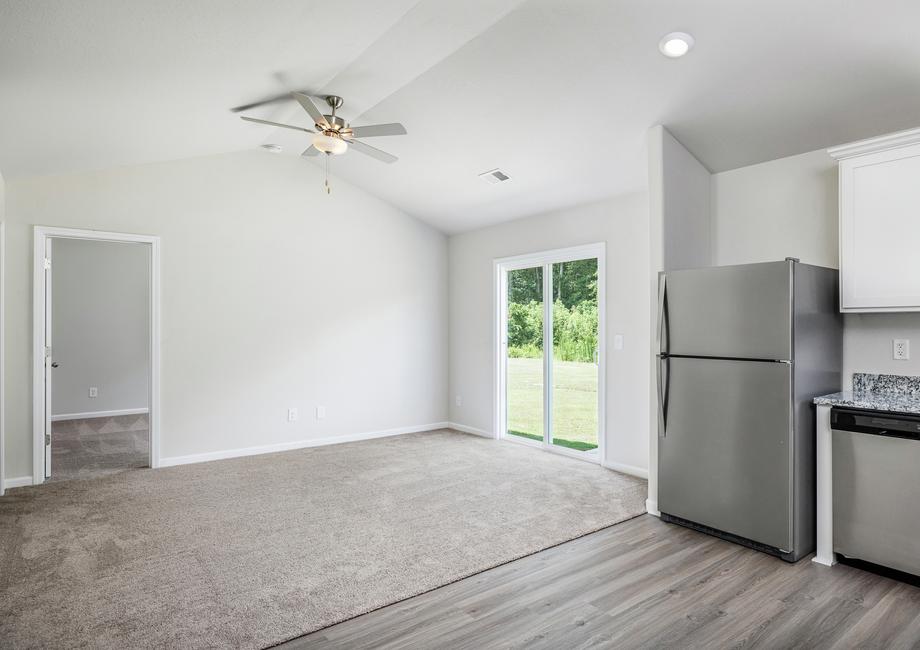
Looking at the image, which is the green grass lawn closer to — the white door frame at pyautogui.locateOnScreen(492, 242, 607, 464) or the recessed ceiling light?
the white door frame at pyautogui.locateOnScreen(492, 242, 607, 464)

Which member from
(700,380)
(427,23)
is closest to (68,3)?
(427,23)

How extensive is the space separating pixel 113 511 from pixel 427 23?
3802 mm

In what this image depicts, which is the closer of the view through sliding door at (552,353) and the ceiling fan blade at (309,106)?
the ceiling fan blade at (309,106)

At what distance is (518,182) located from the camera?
194 inches

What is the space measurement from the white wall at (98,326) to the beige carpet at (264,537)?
3.68 m

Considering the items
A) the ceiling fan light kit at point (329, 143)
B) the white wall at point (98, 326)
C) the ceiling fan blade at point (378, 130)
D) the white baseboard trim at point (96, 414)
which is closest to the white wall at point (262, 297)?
the ceiling fan light kit at point (329, 143)

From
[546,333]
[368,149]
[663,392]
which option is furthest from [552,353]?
[368,149]

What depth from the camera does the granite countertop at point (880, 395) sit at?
272cm

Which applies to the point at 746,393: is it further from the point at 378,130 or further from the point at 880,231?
the point at 378,130

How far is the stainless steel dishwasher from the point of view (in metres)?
2.60

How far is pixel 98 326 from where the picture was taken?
7.50m

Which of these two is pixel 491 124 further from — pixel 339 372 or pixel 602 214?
pixel 339 372

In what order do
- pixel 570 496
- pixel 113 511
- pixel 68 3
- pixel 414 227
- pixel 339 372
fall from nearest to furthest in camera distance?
pixel 68 3 < pixel 113 511 < pixel 570 496 < pixel 339 372 < pixel 414 227

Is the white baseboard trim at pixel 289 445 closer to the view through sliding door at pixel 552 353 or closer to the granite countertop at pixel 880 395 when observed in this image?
the view through sliding door at pixel 552 353
